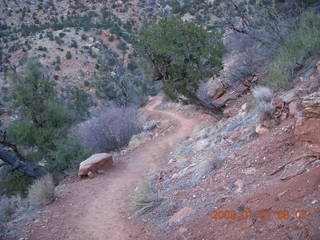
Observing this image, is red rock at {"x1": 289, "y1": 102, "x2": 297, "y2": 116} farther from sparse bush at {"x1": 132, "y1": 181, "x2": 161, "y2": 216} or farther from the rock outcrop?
sparse bush at {"x1": 132, "y1": 181, "x2": 161, "y2": 216}

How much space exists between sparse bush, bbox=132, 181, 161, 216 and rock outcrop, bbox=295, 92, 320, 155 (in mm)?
3061

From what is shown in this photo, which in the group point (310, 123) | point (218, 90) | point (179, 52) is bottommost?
point (218, 90)

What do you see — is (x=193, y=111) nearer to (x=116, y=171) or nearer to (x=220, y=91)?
(x=220, y=91)

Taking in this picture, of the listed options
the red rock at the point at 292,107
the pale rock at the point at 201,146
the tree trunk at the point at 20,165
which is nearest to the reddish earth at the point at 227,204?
the red rock at the point at 292,107

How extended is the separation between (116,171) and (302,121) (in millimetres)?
6850

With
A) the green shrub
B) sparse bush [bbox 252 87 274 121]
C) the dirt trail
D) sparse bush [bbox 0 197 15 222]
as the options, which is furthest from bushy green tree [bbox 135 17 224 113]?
sparse bush [bbox 0 197 15 222]

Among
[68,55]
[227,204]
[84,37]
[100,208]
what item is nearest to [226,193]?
[227,204]

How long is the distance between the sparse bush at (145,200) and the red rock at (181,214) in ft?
3.10

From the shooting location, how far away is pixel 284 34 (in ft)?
45.8

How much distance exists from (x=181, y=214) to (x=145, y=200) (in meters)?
1.31

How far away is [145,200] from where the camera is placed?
674 cm

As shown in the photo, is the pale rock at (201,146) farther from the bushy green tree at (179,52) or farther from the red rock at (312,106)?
the red rock at (312,106)

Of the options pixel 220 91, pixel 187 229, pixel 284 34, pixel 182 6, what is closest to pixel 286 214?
pixel 187 229
